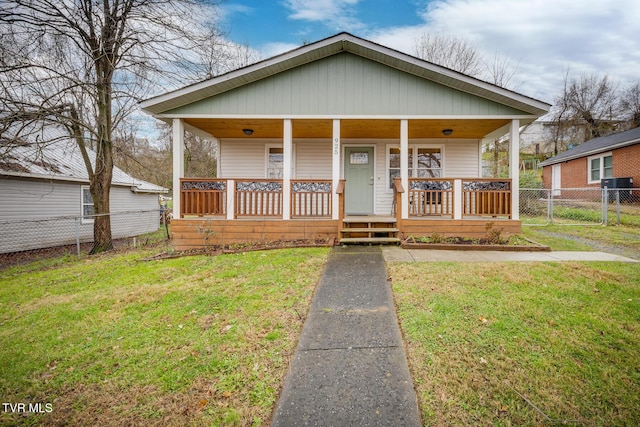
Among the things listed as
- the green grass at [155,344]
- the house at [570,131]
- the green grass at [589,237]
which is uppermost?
the house at [570,131]

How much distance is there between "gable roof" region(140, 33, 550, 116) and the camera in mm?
6703

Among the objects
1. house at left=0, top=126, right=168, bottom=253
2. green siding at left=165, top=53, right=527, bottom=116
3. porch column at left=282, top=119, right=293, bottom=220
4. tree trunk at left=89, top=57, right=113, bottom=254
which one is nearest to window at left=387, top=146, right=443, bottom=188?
green siding at left=165, top=53, right=527, bottom=116

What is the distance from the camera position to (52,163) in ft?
37.5

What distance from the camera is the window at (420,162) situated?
30.9 feet

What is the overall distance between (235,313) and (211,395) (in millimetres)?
1303

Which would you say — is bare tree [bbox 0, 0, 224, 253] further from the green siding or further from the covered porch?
the covered porch

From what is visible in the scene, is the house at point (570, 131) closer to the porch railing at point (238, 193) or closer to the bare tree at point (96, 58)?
the porch railing at point (238, 193)

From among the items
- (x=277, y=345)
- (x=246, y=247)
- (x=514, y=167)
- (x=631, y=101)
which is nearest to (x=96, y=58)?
(x=246, y=247)

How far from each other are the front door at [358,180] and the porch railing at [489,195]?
3.00 meters

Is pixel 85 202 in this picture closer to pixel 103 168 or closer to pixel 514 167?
pixel 103 168

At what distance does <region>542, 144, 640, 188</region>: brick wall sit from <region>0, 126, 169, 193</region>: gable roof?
2283 cm

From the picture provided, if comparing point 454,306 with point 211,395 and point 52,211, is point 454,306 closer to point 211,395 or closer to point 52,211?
point 211,395

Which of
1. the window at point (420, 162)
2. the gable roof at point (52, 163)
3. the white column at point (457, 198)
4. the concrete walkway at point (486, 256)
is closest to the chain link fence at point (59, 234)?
the gable roof at point (52, 163)

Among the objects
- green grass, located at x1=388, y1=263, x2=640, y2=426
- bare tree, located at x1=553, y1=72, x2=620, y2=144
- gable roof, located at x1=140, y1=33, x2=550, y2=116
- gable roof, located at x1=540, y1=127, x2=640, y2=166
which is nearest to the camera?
green grass, located at x1=388, y1=263, x2=640, y2=426
